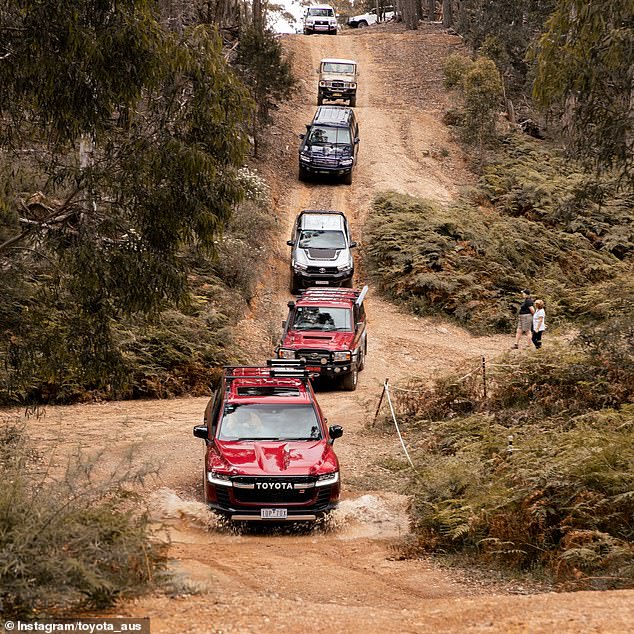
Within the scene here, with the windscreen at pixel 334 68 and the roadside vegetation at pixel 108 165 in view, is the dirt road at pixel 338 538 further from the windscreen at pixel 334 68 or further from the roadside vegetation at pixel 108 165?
the windscreen at pixel 334 68

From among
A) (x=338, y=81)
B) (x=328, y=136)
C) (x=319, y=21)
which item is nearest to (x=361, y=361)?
(x=328, y=136)

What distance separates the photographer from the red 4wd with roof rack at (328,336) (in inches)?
760

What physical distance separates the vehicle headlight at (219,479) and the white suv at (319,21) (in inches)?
2157

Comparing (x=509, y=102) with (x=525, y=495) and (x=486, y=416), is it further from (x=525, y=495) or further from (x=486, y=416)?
(x=525, y=495)

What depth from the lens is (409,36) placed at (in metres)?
60.2

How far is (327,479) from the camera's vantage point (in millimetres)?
11422

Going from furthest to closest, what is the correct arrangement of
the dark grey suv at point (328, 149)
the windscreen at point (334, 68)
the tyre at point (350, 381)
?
the windscreen at point (334, 68)
the dark grey suv at point (328, 149)
the tyre at point (350, 381)

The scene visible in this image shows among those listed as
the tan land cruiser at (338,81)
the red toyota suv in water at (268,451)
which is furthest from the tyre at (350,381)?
the tan land cruiser at (338,81)

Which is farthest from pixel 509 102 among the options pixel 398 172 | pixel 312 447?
pixel 312 447

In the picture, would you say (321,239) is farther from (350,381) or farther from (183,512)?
(183,512)

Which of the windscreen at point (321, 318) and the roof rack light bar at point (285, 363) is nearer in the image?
the roof rack light bar at point (285, 363)

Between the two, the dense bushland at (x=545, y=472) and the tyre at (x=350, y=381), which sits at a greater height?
the dense bushland at (x=545, y=472)

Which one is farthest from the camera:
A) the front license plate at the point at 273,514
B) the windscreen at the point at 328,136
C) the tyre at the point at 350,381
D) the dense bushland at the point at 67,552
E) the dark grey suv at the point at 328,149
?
the windscreen at the point at 328,136

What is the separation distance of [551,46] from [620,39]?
1373 millimetres
